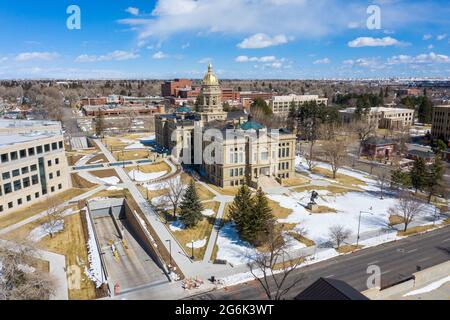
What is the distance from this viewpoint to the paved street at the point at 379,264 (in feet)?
112

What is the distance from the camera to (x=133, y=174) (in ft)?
224

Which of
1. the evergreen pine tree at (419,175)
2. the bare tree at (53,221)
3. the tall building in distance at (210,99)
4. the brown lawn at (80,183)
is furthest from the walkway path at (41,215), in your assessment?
the evergreen pine tree at (419,175)

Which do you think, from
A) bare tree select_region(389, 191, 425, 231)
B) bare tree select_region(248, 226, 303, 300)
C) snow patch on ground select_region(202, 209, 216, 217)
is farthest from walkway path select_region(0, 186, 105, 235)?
bare tree select_region(389, 191, 425, 231)

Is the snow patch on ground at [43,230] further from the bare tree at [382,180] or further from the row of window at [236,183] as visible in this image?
the bare tree at [382,180]

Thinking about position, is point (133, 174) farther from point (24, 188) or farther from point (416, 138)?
point (416, 138)

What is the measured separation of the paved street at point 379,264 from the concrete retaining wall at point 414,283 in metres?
2.26

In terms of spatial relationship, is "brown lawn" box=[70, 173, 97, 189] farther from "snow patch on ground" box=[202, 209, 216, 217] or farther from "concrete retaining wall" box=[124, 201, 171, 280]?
"snow patch on ground" box=[202, 209, 216, 217]

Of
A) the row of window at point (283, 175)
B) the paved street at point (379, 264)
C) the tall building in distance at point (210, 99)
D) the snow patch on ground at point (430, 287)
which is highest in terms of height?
the tall building in distance at point (210, 99)

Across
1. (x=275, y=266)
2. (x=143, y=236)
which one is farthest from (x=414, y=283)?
(x=143, y=236)

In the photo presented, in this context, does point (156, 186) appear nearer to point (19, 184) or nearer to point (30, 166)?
point (30, 166)

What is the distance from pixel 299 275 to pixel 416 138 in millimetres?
99057

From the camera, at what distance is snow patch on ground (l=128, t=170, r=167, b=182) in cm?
6738

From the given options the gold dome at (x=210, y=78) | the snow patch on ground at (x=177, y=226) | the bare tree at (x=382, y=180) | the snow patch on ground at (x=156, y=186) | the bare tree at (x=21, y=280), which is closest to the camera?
the bare tree at (x=21, y=280)

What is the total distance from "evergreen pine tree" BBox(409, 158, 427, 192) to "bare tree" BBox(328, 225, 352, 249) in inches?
860
